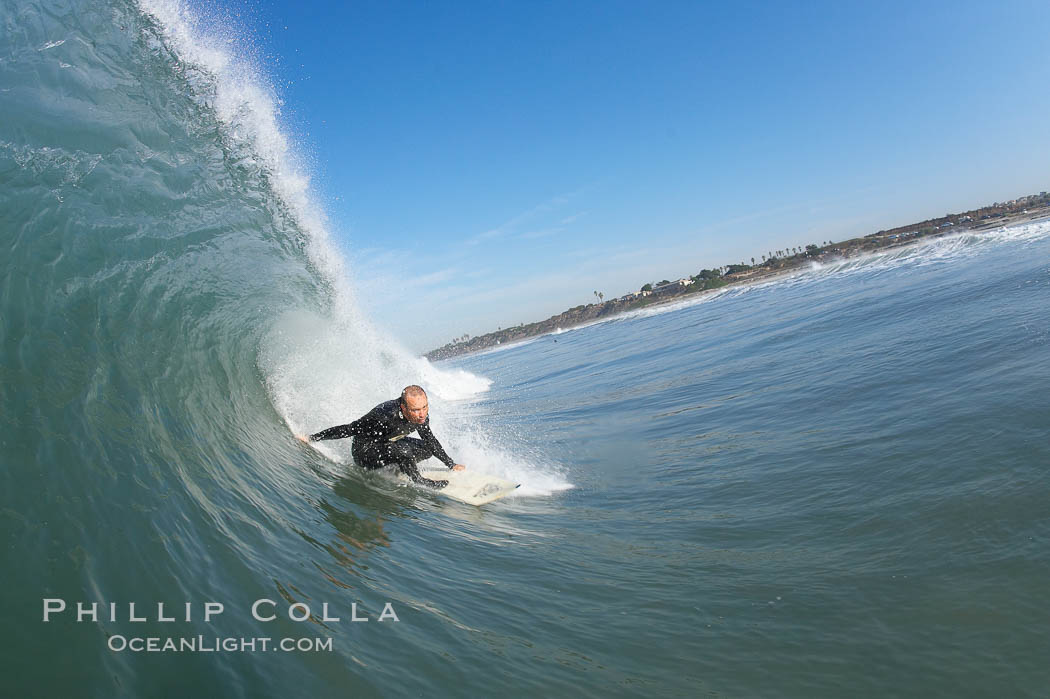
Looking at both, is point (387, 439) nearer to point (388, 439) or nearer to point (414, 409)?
point (388, 439)

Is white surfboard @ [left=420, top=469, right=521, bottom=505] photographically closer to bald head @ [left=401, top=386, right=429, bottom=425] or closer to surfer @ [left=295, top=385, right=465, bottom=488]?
surfer @ [left=295, top=385, right=465, bottom=488]

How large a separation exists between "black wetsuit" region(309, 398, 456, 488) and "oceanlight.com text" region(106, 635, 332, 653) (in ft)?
13.3

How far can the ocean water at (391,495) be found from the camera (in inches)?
122

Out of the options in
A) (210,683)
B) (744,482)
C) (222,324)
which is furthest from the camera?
(222,324)

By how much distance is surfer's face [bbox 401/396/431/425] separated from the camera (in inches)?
274

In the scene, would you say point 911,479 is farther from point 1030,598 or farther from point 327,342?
point 327,342

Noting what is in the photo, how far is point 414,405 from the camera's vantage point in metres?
6.96

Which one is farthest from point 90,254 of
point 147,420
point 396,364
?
point 396,364

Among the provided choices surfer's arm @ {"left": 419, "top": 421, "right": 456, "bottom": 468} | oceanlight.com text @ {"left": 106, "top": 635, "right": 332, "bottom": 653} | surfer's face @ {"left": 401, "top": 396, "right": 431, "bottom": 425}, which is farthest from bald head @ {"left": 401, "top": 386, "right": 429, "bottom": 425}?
oceanlight.com text @ {"left": 106, "top": 635, "right": 332, "bottom": 653}

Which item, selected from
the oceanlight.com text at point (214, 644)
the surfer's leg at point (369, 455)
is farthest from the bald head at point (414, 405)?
the oceanlight.com text at point (214, 644)

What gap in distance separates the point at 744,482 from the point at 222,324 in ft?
32.9

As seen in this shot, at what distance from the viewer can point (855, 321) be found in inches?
670

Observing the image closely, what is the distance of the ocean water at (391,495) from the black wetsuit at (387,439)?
0.99ft

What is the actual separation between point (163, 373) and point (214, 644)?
5.48 metres
